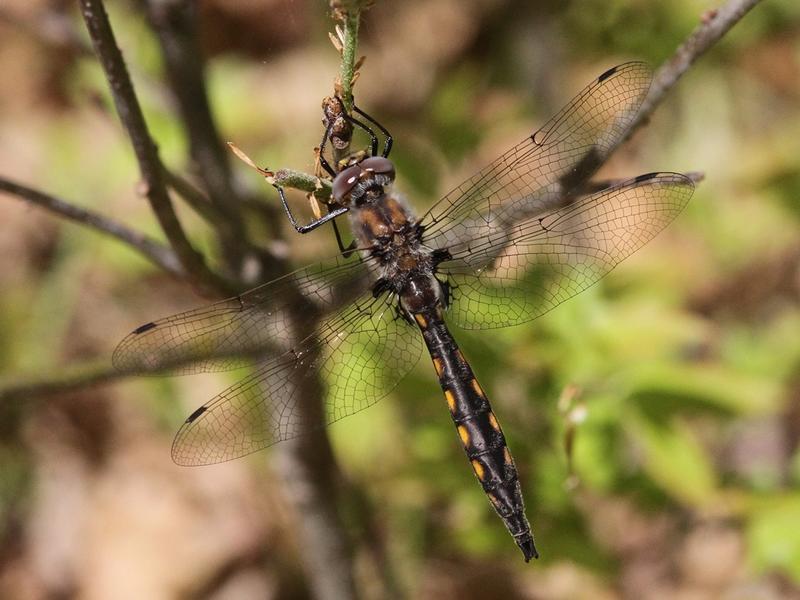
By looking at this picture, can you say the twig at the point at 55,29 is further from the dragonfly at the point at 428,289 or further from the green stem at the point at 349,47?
the green stem at the point at 349,47

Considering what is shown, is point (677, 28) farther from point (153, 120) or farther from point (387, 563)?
point (387, 563)

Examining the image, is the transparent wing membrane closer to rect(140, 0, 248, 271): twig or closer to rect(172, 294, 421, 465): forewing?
rect(172, 294, 421, 465): forewing

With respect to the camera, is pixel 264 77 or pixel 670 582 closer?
pixel 670 582

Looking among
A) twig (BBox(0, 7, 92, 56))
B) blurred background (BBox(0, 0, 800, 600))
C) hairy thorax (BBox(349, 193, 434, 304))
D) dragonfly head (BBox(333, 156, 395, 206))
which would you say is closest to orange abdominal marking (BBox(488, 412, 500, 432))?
blurred background (BBox(0, 0, 800, 600))

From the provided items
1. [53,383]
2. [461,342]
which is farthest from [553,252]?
[53,383]

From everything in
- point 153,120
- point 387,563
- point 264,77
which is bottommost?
point 387,563

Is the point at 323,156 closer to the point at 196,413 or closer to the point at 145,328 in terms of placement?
the point at 145,328

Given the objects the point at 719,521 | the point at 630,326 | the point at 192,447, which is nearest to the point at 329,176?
the point at 192,447
